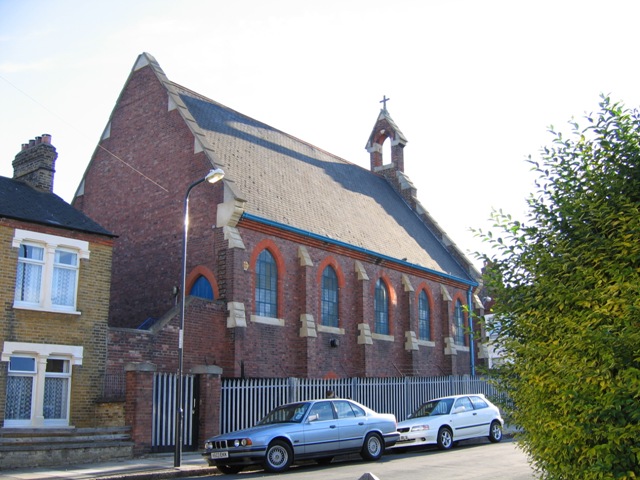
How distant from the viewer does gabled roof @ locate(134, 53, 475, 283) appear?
2462 centimetres

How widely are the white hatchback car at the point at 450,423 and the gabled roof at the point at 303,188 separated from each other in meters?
8.28

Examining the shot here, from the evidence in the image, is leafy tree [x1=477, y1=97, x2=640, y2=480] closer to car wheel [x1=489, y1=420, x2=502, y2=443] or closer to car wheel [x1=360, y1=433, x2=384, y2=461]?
car wheel [x1=360, y1=433, x2=384, y2=461]

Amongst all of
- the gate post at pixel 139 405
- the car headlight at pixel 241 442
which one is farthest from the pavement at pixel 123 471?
the car headlight at pixel 241 442

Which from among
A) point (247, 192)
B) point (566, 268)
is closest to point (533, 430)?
point (566, 268)

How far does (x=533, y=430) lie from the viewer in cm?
660

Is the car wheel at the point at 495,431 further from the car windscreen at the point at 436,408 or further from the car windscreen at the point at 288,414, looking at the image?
the car windscreen at the point at 288,414

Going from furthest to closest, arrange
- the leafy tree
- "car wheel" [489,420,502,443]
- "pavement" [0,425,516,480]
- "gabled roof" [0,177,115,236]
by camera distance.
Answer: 1. "car wheel" [489,420,502,443]
2. "gabled roof" [0,177,115,236]
3. "pavement" [0,425,516,480]
4. the leafy tree

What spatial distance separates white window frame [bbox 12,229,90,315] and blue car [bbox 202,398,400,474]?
5.50 m

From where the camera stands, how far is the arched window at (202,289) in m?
22.2

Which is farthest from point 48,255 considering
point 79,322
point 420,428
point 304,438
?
point 420,428

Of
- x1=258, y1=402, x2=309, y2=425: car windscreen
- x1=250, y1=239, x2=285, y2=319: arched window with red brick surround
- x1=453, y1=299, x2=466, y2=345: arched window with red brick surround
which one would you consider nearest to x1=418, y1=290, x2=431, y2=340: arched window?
x1=453, y1=299, x2=466, y2=345: arched window with red brick surround

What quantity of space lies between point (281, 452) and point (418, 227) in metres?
23.1

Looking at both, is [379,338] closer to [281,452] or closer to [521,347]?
[281,452]

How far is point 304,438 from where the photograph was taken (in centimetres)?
1471
